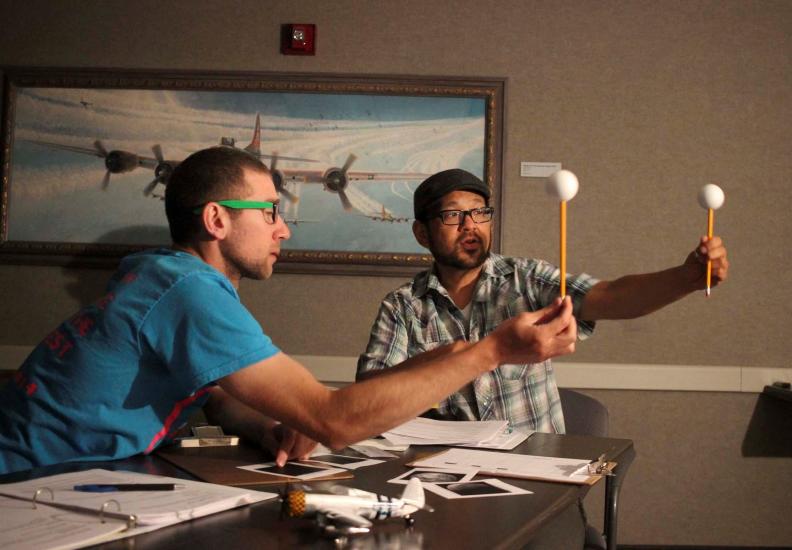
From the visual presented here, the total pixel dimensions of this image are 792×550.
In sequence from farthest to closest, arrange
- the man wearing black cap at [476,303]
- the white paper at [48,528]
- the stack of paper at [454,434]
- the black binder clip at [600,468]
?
the man wearing black cap at [476,303] → the stack of paper at [454,434] → the black binder clip at [600,468] → the white paper at [48,528]

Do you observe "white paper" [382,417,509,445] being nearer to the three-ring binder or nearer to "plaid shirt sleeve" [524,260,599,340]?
"plaid shirt sleeve" [524,260,599,340]

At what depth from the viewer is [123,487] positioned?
4.00 ft

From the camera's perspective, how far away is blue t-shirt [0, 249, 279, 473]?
1419 millimetres

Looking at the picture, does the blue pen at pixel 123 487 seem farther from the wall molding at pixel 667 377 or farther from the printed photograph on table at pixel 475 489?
the wall molding at pixel 667 377

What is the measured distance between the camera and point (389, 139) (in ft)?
12.1

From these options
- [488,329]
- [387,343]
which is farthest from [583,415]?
[387,343]

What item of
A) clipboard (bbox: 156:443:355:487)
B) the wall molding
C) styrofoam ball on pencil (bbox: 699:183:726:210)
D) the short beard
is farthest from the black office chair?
clipboard (bbox: 156:443:355:487)

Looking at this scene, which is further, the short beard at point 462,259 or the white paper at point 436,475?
the short beard at point 462,259

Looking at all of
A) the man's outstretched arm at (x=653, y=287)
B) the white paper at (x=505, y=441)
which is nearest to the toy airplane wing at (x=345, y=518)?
the white paper at (x=505, y=441)

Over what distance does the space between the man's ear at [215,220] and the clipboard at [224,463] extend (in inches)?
16.8

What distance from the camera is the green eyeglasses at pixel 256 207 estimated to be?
169cm

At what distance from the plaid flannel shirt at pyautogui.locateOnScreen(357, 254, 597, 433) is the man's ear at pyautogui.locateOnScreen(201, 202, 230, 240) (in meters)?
0.87

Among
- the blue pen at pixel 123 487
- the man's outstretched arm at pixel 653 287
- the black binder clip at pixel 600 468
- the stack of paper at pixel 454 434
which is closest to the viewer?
the blue pen at pixel 123 487

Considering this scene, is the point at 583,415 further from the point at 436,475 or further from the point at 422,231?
the point at 436,475
